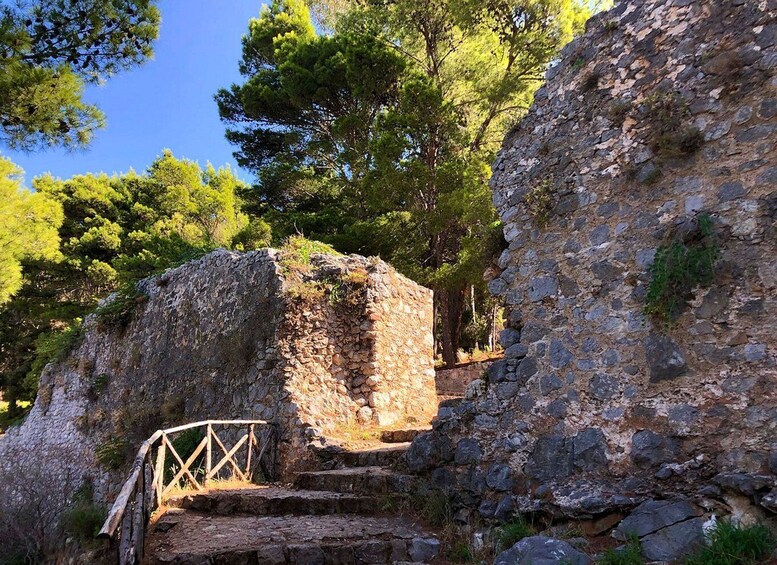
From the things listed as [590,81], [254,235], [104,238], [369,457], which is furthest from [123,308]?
[590,81]

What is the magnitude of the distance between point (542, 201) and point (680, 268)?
1254 millimetres

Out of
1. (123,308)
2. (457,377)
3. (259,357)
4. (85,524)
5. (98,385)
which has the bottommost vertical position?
(85,524)

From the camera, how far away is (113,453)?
398 inches

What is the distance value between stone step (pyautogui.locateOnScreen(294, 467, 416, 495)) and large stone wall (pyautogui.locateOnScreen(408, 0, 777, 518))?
0.55 metres

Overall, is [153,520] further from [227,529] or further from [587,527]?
[587,527]

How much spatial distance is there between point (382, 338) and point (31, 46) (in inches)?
225

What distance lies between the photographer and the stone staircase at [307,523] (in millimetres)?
4117

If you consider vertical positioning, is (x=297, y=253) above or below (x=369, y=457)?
above

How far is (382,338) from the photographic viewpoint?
27.6 feet

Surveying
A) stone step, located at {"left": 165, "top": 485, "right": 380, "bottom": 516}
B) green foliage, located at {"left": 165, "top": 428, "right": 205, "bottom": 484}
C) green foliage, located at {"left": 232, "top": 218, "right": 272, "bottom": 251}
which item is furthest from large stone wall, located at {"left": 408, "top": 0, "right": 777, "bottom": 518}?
green foliage, located at {"left": 232, "top": 218, "right": 272, "bottom": 251}

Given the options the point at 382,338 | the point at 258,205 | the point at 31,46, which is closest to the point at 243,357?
the point at 382,338

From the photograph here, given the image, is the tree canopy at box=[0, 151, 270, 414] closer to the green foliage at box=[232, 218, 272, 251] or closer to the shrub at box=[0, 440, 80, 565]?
the green foliage at box=[232, 218, 272, 251]

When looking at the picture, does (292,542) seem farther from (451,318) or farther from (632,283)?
(451,318)

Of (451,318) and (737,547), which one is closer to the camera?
(737,547)
